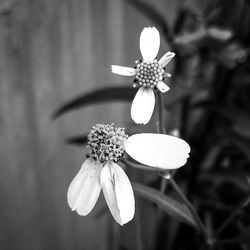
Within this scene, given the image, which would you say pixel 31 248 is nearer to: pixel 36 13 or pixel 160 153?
pixel 36 13

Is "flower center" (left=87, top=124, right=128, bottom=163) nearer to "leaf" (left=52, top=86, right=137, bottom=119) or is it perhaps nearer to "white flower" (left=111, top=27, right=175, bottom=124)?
"white flower" (left=111, top=27, right=175, bottom=124)

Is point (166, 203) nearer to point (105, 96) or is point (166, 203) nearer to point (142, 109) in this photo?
point (142, 109)

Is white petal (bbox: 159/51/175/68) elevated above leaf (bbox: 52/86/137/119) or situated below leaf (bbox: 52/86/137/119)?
above

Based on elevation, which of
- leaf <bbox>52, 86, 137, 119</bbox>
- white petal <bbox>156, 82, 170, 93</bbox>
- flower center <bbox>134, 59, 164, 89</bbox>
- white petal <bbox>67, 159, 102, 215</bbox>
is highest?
flower center <bbox>134, 59, 164, 89</bbox>

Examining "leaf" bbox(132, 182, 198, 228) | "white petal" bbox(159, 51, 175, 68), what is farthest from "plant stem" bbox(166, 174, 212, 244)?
"white petal" bbox(159, 51, 175, 68)

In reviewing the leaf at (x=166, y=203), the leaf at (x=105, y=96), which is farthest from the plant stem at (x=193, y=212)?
the leaf at (x=105, y=96)

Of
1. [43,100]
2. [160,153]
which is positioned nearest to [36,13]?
[43,100]
